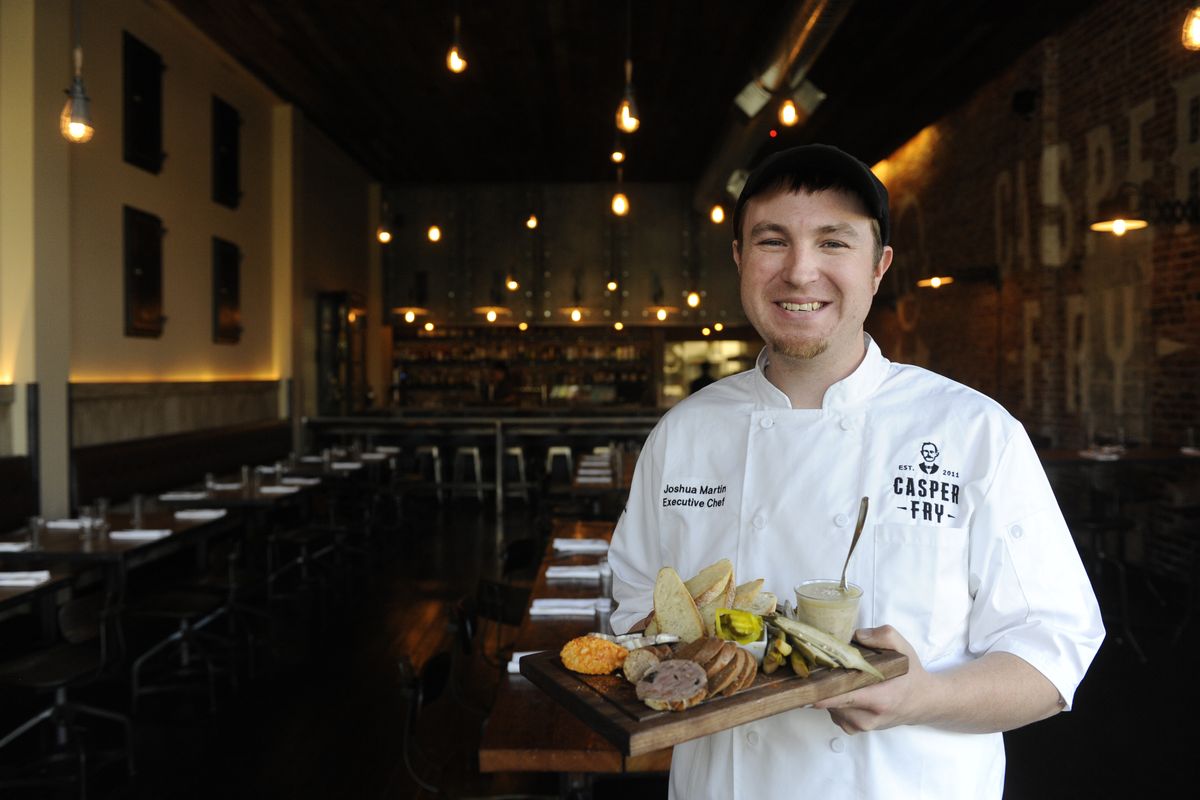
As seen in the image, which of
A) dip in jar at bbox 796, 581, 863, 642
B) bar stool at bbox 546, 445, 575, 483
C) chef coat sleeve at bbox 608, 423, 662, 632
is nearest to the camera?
dip in jar at bbox 796, 581, 863, 642

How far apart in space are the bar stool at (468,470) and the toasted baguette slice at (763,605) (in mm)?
10164

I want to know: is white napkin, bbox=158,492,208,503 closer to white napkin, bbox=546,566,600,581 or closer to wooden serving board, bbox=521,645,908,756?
white napkin, bbox=546,566,600,581

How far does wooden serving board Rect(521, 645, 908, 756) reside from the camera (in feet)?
3.27

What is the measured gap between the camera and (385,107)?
34.1 feet

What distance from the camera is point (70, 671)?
3.61 metres

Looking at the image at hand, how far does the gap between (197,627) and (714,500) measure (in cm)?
506

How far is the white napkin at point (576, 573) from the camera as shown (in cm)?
366

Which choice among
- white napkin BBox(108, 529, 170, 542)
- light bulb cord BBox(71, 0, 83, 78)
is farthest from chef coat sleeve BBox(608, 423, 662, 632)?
light bulb cord BBox(71, 0, 83, 78)

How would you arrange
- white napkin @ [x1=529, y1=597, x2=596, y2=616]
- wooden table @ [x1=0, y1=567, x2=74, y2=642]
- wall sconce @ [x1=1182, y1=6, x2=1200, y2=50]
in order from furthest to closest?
wall sconce @ [x1=1182, y1=6, x2=1200, y2=50] < wooden table @ [x1=0, y1=567, x2=74, y2=642] < white napkin @ [x1=529, y1=597, x2=596, y2=616]

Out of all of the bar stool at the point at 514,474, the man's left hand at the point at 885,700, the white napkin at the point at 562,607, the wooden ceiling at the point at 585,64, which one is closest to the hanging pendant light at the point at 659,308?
the wooden ceiling at the point at 585,64

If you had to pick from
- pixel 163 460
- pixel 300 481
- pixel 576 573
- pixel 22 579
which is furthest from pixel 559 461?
pixel 22 579

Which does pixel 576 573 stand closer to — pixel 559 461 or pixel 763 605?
pixel 763 605

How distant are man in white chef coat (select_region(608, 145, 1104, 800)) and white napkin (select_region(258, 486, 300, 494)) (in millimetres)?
5714

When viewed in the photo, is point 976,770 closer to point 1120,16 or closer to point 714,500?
point 714,500
